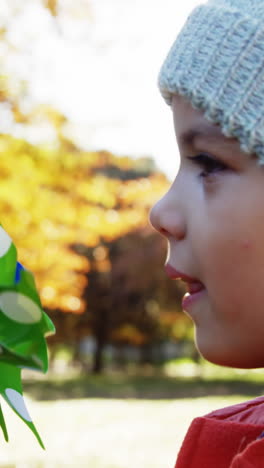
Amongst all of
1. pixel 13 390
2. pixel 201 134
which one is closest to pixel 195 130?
pixel 201 134

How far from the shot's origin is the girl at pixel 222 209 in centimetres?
119

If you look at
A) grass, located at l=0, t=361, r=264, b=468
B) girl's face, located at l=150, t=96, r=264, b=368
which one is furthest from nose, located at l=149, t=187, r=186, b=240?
grass, located at l=0, t=361, r=264, b=468

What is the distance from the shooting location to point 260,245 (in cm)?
118

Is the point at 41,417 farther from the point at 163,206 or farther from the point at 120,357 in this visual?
the point at 120,357

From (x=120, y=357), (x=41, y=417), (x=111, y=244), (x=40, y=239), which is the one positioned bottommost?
(x=120, y=357)

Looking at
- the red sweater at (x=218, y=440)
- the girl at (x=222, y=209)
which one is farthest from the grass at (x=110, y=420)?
the girl at (x=222, y=209)

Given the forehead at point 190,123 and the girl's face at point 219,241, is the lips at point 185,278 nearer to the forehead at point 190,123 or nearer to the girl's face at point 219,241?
the girl's face at point 219,241

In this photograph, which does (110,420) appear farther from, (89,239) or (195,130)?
(195,130)

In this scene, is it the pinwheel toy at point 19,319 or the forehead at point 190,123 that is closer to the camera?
the pinwheel toy at point 19,319

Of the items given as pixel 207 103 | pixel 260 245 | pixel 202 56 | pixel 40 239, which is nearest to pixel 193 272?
pixel 260 245

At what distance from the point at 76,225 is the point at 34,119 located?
3.13 m

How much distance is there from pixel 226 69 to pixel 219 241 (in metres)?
0.34

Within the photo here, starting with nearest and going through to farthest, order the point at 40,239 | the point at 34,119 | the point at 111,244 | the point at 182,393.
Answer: the point at 34,119
the point at 40,239
the point at 182,393
the point at 111,244

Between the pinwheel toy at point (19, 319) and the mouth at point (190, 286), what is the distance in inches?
9.1
